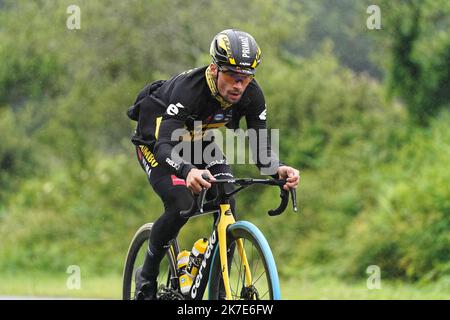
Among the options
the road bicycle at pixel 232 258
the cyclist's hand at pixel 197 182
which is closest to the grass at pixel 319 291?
the road bicycle at pixel 232 258

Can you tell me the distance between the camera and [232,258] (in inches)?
265

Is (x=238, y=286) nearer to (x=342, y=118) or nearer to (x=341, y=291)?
(x=341, y=291)

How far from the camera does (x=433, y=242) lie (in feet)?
47.0

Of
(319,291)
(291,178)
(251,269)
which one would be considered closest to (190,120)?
(291,178)

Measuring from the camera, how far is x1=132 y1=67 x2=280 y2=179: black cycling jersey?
6.71 m

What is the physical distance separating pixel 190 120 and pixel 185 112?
0.89 ft

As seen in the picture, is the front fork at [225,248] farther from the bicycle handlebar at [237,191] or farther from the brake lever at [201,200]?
the brake lever at [201,200]

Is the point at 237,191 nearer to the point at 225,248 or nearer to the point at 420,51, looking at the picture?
the point at 225,248

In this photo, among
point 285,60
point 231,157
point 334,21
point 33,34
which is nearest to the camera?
point 231,157

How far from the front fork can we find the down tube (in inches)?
4.7

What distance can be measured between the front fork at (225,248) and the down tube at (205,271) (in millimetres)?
120

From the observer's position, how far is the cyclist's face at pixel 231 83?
21.6 feet

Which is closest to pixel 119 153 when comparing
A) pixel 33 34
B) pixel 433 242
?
pixel 33 34
